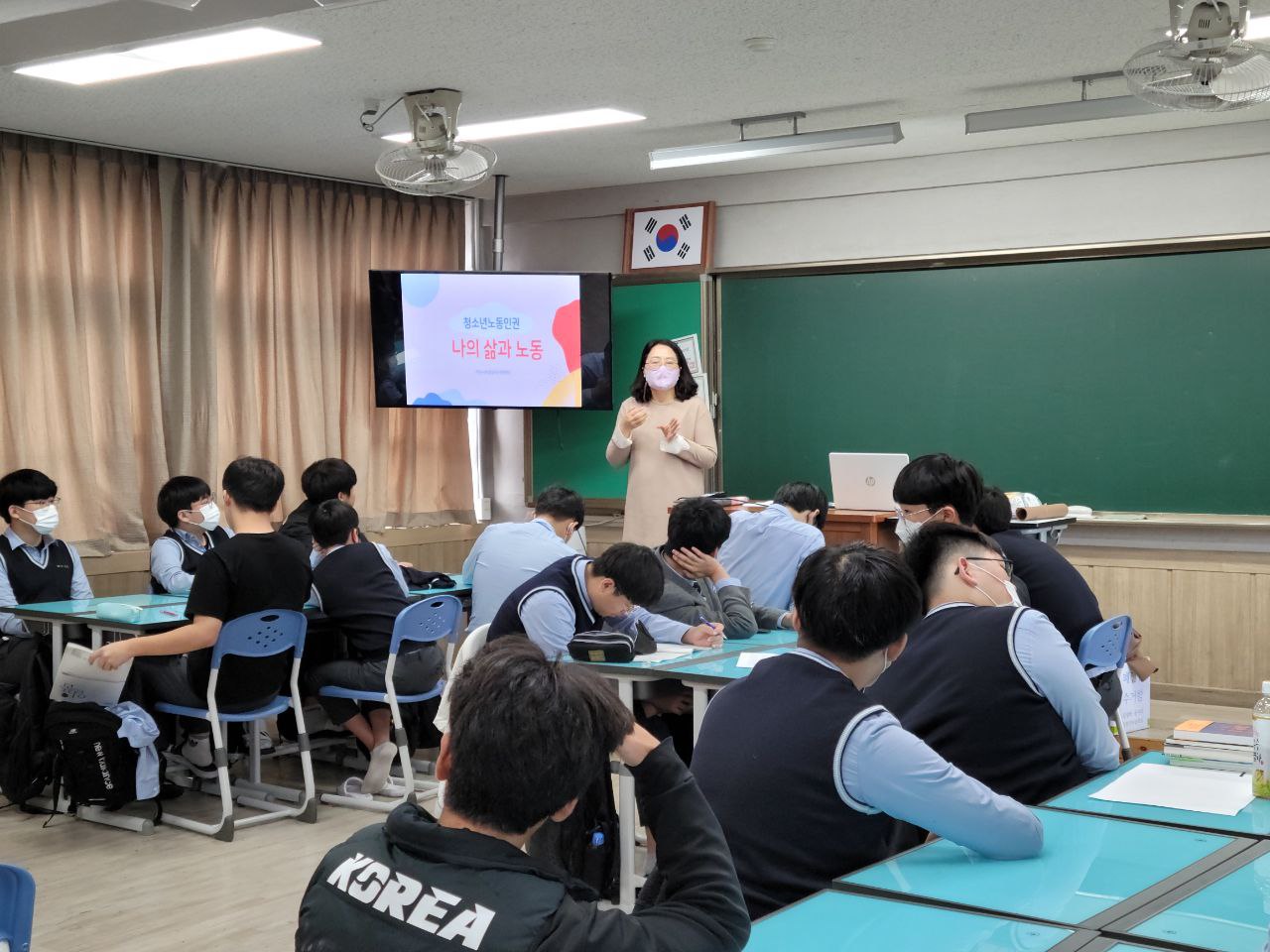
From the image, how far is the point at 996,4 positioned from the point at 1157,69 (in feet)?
2.41

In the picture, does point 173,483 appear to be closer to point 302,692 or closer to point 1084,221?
point 302,692

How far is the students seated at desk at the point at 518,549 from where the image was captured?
205 inches

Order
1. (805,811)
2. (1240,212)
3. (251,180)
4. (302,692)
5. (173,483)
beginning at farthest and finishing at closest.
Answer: (251,180), (1240,212), (173,483), (302,692), (805,811)

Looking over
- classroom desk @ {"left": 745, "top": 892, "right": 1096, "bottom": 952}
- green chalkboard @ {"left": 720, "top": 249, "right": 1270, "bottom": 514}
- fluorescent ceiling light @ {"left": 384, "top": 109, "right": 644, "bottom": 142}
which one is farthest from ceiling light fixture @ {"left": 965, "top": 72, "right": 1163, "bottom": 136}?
classroom desk @ {"left": 745, "top": 892, "right": 1096, "bottom": 952}

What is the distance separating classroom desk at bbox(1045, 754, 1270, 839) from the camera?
7.29 ft

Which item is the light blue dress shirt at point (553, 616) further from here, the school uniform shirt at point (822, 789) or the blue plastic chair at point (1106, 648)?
the school uniform shirt at point (822, 789)

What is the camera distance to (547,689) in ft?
4.76

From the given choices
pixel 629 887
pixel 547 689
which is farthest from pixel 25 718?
pixel 547 689

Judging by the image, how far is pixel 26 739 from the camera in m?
4.89

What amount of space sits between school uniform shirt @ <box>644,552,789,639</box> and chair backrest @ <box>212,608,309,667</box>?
1319 mm

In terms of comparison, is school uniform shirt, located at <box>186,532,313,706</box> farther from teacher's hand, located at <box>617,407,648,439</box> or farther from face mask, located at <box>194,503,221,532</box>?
teacher's hand, located at <box>617,407,648,439</box>

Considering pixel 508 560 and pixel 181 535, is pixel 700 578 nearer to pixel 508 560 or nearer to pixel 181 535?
pixel 508 560

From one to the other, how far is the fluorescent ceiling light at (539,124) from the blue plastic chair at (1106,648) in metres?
3.38

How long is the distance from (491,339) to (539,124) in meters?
1.63
